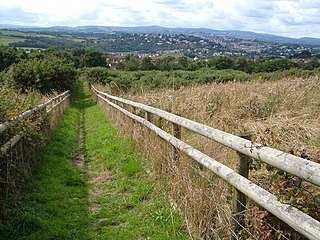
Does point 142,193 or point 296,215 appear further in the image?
point 142,193

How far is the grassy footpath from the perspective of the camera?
4508 millimetres

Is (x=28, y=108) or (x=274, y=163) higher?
(x=274, y=163)

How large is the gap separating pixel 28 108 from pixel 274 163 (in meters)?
6.10

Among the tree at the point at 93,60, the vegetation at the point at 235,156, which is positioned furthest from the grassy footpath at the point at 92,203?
the tree at the point at 93,60

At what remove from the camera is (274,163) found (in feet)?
8.43

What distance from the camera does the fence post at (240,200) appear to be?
3117mm

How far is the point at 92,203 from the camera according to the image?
5750 mm

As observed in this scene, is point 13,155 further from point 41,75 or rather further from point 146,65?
point 146,65

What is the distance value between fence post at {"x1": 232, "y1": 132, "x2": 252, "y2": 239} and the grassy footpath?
971 mm

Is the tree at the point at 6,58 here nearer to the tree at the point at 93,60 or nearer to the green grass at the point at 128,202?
the tree at the point at 93,60

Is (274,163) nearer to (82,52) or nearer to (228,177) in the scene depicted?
(228,177)

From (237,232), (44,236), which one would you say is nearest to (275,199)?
(237,232)

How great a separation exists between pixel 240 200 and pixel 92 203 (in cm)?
320

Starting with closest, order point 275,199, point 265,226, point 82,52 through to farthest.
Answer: point 275,199 → point 265,226 → point 82,52
